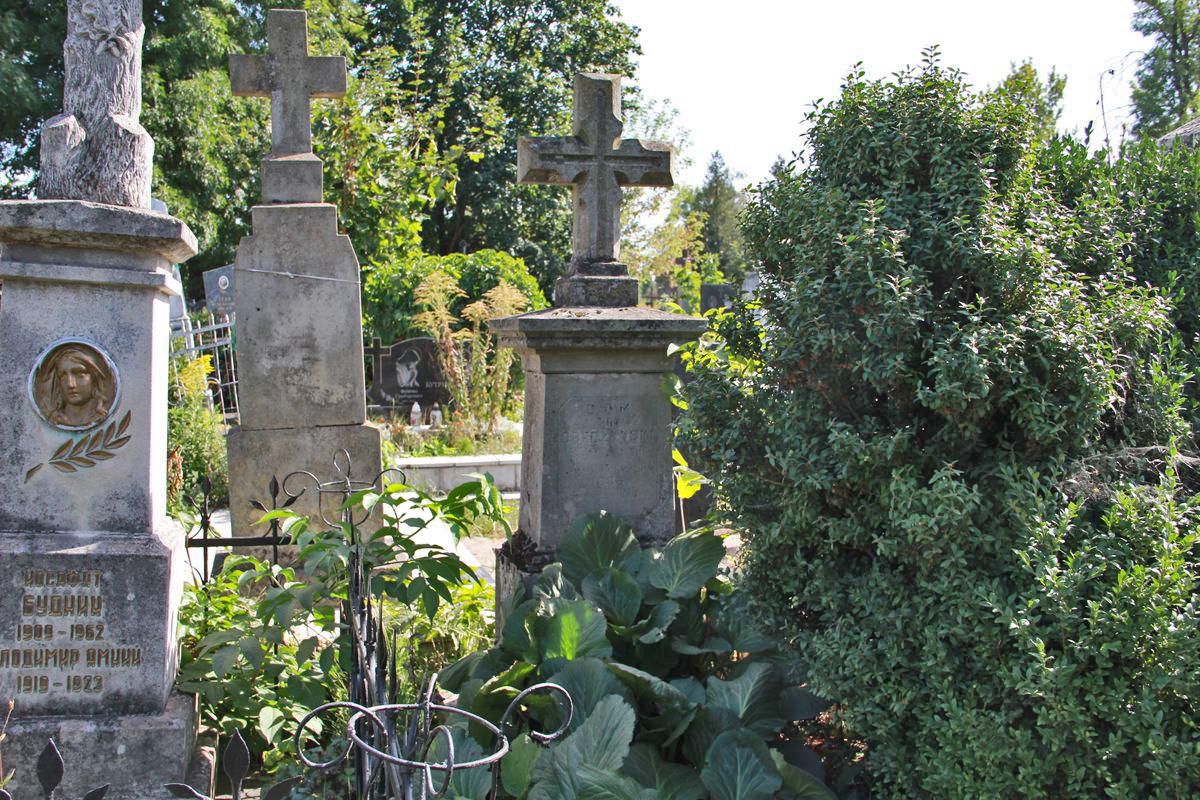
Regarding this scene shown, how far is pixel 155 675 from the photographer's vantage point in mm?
3121

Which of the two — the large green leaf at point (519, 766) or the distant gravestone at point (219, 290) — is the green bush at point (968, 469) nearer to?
the large green leaf at point (519, 766)

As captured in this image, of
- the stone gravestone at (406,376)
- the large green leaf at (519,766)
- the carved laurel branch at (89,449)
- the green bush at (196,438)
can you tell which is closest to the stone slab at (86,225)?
the carved laurel branch at (89,449)

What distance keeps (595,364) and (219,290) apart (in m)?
12.3

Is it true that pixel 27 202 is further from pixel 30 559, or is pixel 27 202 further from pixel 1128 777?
pixel 1128 777

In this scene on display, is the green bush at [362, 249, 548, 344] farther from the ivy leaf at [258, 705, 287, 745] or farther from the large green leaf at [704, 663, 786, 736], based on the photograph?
the large green leaf at [704, 663, 786, 736]

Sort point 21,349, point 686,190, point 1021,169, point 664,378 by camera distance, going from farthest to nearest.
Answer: point 686,190 < point 664,378 < point 21,349 < point 1021,169

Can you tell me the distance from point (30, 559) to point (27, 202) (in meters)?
1.14

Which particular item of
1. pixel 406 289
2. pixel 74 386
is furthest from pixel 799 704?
pixel 406 289

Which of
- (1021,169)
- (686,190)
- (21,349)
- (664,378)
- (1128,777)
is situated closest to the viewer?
(1128,777)

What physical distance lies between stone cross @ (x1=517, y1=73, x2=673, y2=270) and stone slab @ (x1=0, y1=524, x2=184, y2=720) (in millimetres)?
2234

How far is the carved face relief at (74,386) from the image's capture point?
305cm

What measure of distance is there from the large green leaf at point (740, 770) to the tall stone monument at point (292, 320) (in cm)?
390

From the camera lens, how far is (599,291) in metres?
4.23

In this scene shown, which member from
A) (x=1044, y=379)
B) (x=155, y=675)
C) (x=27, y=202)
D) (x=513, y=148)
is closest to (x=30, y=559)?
(x=155, y=675)
